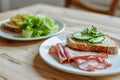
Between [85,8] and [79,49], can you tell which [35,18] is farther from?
[85,8]

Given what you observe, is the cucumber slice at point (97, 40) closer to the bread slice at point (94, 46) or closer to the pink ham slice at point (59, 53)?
the bread slice at point (94, 46)

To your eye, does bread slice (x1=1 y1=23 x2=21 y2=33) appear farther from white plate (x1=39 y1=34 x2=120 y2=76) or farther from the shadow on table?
the shadow on table

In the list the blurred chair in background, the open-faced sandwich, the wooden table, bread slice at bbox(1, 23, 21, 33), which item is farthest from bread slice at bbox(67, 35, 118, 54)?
the blurred chair in background

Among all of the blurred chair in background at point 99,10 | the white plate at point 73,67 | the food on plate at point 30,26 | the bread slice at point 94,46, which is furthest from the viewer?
the blurred chair in background at point 99,10

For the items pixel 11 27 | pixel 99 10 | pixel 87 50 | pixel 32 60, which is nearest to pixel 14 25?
pixel 11 27

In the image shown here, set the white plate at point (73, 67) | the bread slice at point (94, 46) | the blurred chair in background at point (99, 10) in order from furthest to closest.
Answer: the blurred chair in background at point (99, 10), the bread slice at point (94, 46), the white plate at point (73, 67)

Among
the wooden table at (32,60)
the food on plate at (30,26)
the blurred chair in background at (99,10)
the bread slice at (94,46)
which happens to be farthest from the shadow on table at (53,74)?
the blurred chair in background at (99,10)

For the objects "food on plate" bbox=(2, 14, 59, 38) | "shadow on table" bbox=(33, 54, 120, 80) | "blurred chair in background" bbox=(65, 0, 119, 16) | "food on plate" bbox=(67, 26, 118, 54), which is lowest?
"blurred chair in background" bbox=(65, 0, 119, 16)
